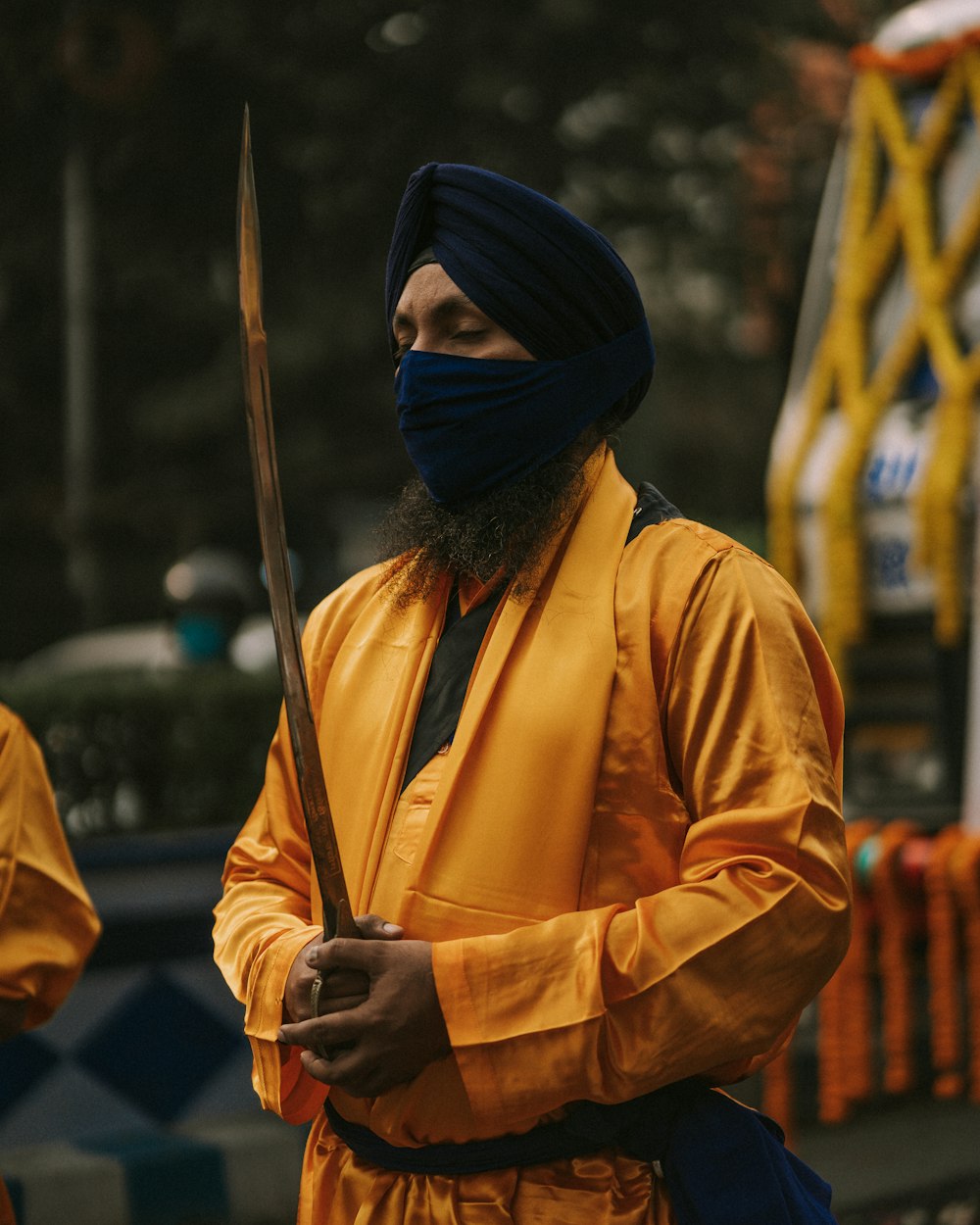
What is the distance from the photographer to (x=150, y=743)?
6301 millimetres

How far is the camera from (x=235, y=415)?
16.1m

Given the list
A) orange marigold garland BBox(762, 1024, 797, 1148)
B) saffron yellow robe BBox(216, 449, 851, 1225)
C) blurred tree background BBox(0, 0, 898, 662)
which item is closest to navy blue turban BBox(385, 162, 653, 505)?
saffron yellow robe BBox(216, 449, 851, 1225)

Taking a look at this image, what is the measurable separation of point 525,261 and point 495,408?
183mm

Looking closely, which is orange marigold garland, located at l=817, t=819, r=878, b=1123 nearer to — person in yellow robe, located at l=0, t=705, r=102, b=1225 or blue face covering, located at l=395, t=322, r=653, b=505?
person in yellow robe, located at l=0, t=705, r=102, b=1225

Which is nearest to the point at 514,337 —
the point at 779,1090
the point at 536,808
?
the point at 536,808

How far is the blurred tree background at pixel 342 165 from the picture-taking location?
10.5 metres

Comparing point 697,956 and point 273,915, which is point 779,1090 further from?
point 697,956

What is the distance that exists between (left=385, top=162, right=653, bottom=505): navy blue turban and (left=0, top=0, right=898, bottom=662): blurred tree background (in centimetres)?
460

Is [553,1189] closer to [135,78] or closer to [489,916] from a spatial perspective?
[489,916]

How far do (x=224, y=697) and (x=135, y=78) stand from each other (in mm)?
5543

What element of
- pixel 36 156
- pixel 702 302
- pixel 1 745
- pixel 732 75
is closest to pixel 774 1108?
Answer: pixel 1 745

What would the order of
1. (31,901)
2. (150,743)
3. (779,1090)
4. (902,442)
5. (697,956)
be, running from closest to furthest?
(697,956)
(31,901)
(779,1090)
(902,442)
(150,743)

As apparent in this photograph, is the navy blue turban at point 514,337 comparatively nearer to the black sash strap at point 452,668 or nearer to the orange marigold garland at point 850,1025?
the black sash strap at point 452,668

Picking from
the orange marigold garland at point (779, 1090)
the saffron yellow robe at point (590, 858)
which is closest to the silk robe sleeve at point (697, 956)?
the saffron yellow robe at point (590, 858)
